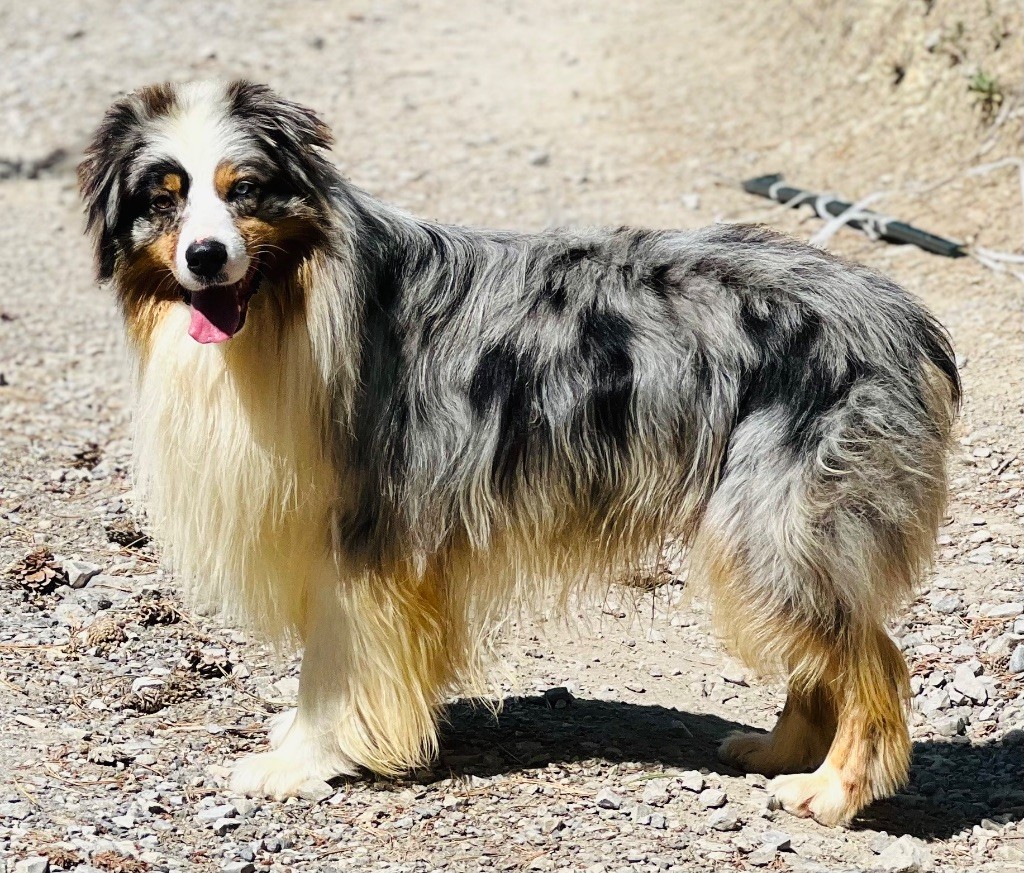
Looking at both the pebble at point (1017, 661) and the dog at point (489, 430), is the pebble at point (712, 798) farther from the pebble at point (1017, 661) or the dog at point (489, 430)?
the pebble at point (1017, 661)

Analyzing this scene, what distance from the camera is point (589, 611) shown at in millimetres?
6289

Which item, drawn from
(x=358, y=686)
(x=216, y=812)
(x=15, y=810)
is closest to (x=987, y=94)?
(x=358, y=686)

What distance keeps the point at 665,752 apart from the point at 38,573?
281 centimetres

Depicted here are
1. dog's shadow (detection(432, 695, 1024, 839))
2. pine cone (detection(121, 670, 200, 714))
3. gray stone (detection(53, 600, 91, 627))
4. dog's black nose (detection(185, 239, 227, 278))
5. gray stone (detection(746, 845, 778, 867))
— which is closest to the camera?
dog's black nose (detection(185, 239, 227, 278))

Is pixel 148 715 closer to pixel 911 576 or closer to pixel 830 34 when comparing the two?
pixel 911 576

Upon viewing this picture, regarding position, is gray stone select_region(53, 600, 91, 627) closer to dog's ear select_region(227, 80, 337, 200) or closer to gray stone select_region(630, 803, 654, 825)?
dog's ear select_region(227, 80, 337, 200)

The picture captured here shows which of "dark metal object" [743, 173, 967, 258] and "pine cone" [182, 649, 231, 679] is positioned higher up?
"dark metal object" [743, 173, 967, 258]

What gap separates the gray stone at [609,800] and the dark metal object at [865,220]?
5.57 m

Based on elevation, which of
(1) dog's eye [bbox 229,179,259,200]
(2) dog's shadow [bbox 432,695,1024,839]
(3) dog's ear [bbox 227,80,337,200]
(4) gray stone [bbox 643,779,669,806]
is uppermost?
(3) dog's ear [bbox 227,80,337,200]

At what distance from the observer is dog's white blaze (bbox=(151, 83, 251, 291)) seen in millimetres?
3973

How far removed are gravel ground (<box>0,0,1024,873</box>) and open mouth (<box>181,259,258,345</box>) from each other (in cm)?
152

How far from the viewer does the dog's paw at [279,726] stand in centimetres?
480

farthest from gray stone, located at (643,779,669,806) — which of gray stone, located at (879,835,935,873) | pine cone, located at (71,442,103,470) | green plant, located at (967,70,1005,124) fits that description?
green plant, located at (967,70,1005,124)

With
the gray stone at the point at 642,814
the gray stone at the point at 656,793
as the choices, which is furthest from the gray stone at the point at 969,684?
the gray stone at the point at 642,814
